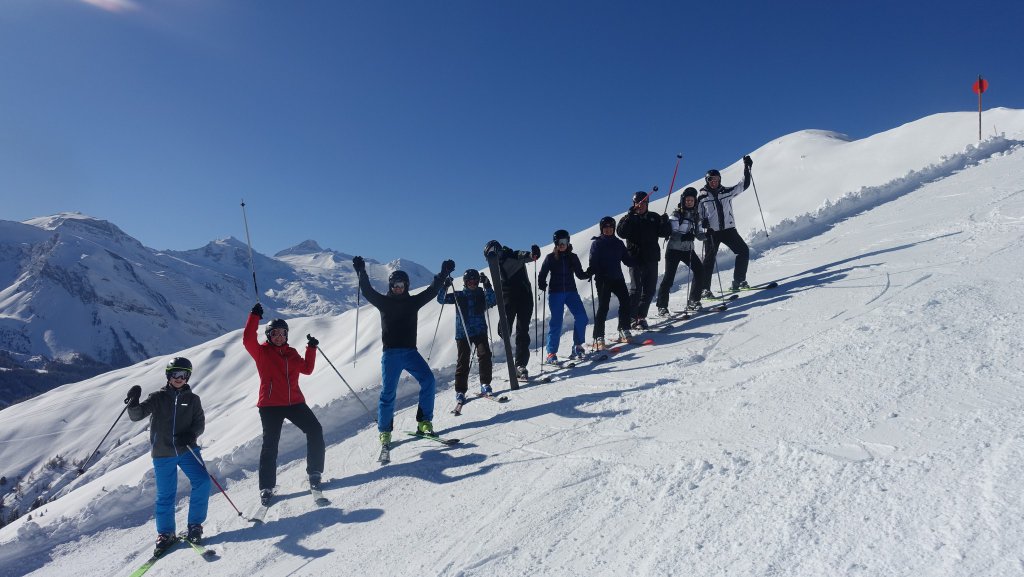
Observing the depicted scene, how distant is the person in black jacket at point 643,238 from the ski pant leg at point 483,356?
2.81 m

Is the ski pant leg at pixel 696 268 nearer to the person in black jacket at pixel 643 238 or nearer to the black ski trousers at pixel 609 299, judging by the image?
the person in black jacket at pixel 643 238

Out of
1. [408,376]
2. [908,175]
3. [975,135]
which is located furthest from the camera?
[975,135]

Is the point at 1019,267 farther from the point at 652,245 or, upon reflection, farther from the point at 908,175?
the point at 908,175

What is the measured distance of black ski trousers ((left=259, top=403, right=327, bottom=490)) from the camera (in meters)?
5.48

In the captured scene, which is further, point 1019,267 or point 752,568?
point 1019,267

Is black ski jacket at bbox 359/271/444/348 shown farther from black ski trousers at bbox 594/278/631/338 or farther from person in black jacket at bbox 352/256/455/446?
black ski trousers at bbox 594/278/631/338

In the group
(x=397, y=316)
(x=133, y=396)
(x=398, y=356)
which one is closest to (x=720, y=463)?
(x=398, y=356)

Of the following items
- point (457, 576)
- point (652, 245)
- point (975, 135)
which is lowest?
point (457, 576)

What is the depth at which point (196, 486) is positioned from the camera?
5.29 meters

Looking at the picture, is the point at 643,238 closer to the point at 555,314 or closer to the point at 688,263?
the point at 688,263

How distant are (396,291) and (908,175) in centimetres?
1630

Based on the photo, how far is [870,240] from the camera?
10461 mm

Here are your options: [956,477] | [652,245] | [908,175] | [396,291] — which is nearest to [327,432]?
[396,291]

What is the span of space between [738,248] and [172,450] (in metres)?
8.39
